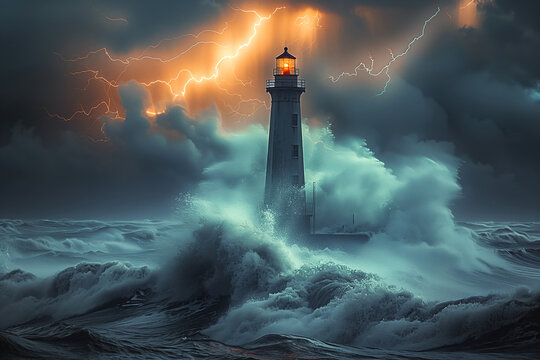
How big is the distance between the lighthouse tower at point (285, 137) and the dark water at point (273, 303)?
89.8 inches

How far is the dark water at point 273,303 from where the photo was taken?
46.6 feet

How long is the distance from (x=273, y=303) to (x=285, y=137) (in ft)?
36.2

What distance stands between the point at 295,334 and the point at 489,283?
1585 centimetres

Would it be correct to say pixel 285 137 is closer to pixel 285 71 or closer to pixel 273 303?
pixel 285 71

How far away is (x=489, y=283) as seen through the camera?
96.4 feet

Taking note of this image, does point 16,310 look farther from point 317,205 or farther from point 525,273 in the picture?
point 525,273

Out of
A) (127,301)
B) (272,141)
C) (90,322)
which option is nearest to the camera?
(90,322)

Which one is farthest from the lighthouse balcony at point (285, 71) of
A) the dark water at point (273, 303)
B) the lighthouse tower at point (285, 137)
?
the dark water at point (273, 303)

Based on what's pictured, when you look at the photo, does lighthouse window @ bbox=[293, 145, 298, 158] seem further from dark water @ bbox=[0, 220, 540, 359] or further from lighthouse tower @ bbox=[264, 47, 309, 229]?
dark water @ bbox=[0, 220, 540, 359]

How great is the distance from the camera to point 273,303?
60.4 ft

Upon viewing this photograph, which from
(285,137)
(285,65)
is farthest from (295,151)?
(285,65)

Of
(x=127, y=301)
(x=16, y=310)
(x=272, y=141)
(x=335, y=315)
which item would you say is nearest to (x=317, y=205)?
(x=272, y=141)

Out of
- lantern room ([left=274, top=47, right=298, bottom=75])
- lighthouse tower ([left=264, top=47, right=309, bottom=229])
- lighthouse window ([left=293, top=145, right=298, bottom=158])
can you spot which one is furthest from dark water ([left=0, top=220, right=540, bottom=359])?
lantern room ([left=274, top=47, right=298, bottom=75])

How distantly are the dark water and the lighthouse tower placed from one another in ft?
7.48
